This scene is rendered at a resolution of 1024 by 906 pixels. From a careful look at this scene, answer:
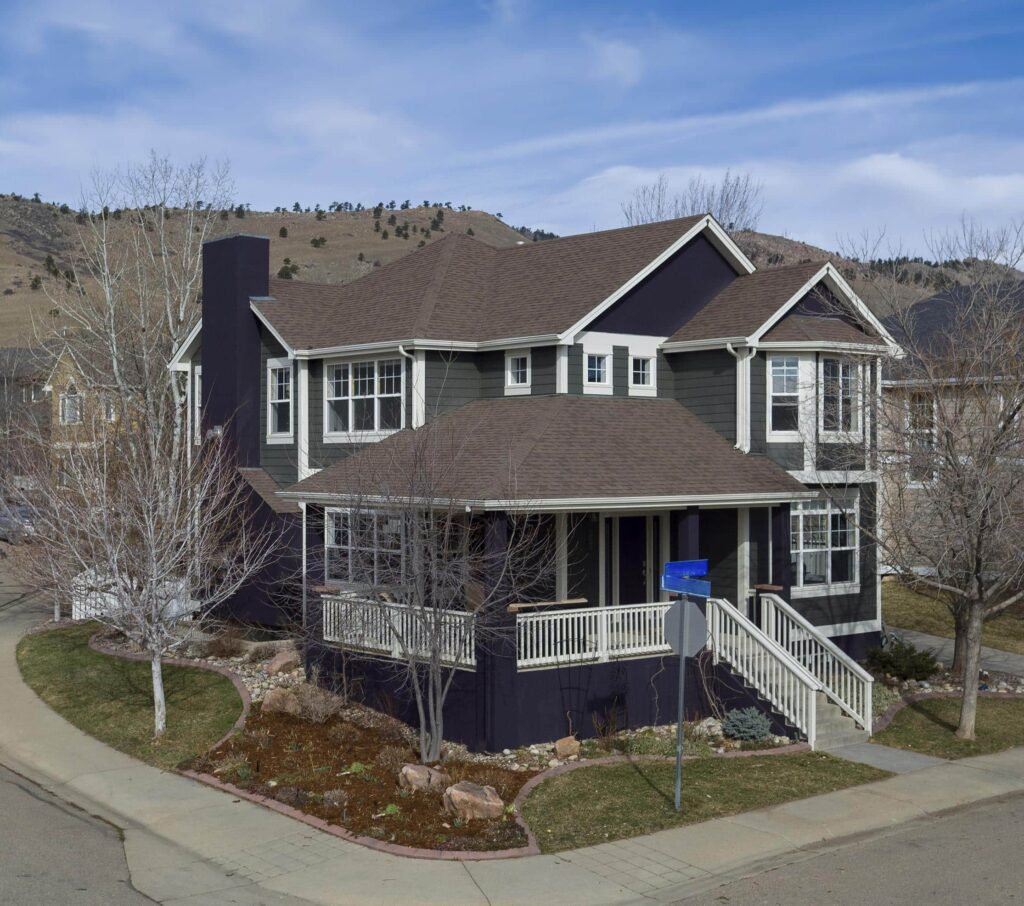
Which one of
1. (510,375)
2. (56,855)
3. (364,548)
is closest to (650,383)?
(510,375)

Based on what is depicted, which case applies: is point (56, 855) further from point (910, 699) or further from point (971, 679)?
point (910, 699)

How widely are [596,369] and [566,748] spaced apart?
25.9 ft

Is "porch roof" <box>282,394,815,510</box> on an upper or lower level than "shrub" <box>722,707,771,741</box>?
upper

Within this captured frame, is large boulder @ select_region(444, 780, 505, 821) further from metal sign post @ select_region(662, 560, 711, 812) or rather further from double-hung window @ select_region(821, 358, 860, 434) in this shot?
double-hung window @ select_region(821, 358, 860, 434)

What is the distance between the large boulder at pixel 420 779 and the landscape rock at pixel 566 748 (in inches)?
80.1

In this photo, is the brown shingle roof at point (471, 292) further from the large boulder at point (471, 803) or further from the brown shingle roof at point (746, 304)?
the large boulder at point (471, 803)

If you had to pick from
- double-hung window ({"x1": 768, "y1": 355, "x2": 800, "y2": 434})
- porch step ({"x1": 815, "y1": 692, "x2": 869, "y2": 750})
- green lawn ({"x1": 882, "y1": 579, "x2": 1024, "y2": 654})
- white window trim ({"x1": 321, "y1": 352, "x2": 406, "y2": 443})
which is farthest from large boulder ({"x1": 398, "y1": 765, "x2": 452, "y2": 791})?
green lawn ({"x1": 882, "y1": 579, "x2": 1024, "y2": 654})

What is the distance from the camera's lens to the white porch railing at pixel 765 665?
1644cm

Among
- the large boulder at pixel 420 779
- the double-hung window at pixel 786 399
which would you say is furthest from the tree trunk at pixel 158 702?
the double-hung window at pixel 786 399

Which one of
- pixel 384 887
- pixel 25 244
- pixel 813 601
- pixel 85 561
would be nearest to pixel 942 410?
pixel 813 601

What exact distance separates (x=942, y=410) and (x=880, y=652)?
6003mm

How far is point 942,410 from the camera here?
16625mm

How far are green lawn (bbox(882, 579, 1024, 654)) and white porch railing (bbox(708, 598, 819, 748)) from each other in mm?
9469

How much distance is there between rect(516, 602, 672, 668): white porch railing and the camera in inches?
633
